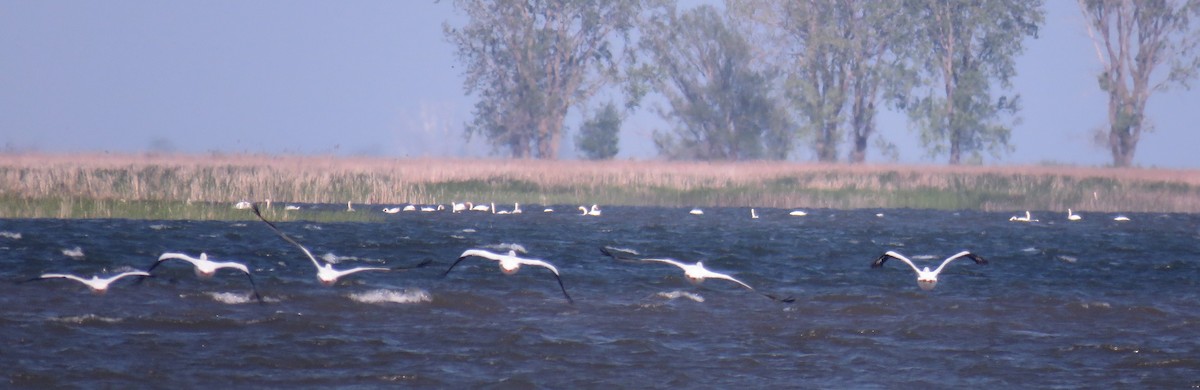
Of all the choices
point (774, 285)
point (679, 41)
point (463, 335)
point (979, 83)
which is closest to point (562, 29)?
point (679, 41)

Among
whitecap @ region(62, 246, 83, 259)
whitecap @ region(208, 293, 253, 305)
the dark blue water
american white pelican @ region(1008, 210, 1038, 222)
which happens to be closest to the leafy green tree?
american white pelican @ region(1008, 210, 1038, 222)

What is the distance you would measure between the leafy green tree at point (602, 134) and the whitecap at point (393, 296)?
49154mm

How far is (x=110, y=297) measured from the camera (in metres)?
17.1

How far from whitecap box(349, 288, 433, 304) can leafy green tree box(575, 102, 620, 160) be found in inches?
1935

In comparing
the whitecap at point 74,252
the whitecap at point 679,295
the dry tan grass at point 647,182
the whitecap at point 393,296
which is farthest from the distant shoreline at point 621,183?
the whitecap at point 679,295

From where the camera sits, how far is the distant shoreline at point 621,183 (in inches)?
1341

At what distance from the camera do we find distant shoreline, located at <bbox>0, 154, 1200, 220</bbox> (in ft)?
112

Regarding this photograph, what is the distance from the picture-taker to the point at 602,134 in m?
67.8

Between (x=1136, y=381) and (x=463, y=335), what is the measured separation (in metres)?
6.69

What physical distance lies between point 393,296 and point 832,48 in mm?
44568

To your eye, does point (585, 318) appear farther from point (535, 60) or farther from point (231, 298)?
point (535, 60)

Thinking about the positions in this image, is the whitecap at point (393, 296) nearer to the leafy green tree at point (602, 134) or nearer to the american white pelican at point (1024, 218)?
the american white pelican at point (1024, 218)

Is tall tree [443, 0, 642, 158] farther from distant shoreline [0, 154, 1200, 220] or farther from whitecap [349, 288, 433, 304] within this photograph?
whitecap [349, 288, 433, 304]

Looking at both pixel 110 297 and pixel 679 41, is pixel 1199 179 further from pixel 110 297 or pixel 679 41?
pixel 110 297
